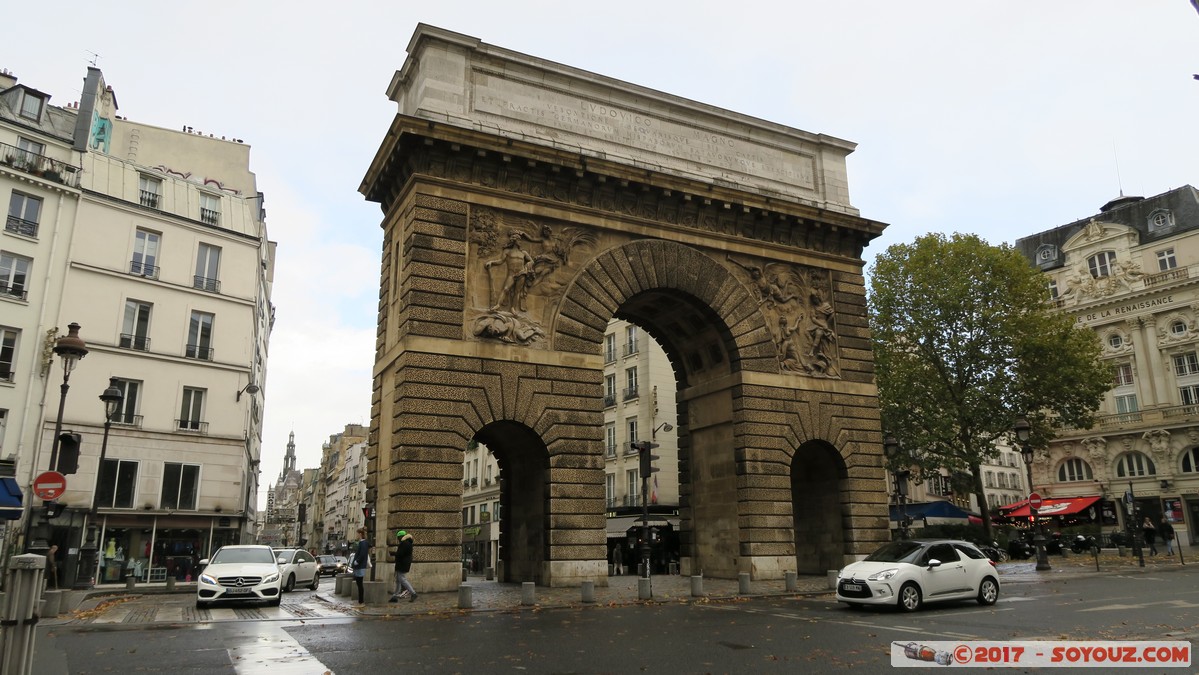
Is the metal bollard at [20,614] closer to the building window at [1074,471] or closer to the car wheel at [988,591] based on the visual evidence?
the car wheel at [988,591]

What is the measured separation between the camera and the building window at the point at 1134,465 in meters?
56.8

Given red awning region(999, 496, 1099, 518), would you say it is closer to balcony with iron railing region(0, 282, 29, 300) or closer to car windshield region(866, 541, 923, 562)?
car windshield region(866, 541, 923, 562)

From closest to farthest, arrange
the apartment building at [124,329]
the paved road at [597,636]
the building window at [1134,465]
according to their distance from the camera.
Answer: the paved road at [597,636], the apartment building at [124,329], the building window at [1134,465]

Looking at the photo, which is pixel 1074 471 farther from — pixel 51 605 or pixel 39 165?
pixel 39 165

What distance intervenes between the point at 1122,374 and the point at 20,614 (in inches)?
2673

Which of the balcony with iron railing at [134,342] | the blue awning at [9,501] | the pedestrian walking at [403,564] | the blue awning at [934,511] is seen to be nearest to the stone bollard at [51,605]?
the blue awning at [9,501]

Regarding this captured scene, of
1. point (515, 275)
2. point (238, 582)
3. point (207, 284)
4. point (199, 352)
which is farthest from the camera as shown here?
point (207, 284)

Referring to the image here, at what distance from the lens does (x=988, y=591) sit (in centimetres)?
1853

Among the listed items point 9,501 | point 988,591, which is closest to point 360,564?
point 9,501

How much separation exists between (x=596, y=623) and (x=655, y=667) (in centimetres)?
504

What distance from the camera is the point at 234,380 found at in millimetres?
40656

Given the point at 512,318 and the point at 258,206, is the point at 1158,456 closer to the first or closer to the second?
the point at 512,318

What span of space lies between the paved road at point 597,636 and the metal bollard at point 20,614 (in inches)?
134

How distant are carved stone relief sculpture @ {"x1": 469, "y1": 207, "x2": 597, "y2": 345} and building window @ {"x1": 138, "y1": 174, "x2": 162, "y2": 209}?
23.8 meters
